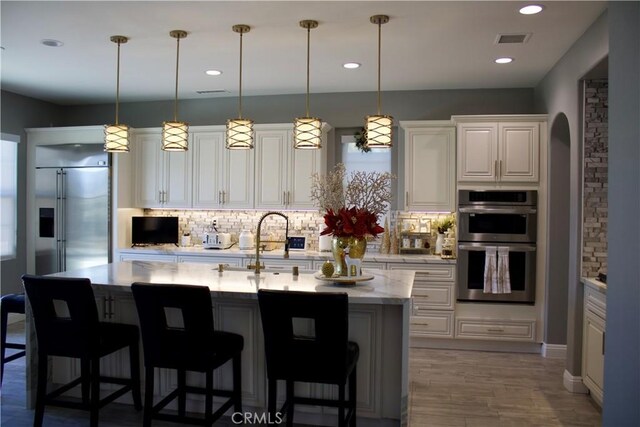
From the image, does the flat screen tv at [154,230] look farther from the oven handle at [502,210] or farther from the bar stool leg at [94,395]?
the oven handle at [502,210]

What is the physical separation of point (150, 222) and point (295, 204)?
1.86 m

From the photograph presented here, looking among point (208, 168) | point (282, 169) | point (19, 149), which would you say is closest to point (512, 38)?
point (282, 169)

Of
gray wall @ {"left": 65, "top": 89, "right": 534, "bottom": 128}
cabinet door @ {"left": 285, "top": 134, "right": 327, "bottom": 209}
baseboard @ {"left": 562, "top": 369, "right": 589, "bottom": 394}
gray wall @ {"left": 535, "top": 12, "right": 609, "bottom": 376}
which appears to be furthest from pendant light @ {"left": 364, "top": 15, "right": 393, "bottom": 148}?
baseboard @ {"left": 562, "top": 369, "right": 589, "bottom": 394}

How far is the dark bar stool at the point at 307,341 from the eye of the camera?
8.49 ft

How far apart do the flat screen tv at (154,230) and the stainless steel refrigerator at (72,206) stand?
344 mm

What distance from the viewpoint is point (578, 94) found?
4059mm

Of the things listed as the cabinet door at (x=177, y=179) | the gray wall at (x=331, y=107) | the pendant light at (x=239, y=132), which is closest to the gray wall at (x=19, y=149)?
the gray wall at (x=331, y=107)

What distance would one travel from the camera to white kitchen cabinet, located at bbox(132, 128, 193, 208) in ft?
19.9

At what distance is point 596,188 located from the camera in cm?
394

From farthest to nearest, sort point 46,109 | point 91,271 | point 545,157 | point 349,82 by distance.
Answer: point 46,109 < point 349,82 < point 545,157 < point 91,271

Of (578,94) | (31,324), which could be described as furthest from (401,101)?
(31,324)

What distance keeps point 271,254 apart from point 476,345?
7.85ft

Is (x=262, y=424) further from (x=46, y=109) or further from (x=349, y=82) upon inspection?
(x=46, y=109)

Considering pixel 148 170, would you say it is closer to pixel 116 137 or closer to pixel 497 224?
pixel 116 137
